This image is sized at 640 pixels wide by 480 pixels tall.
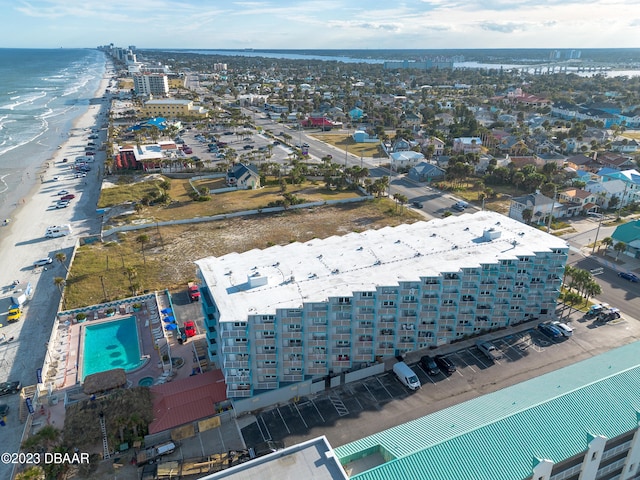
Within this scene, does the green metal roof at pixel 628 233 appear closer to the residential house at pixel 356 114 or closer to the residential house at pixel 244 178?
the residential house at pixel 244 178

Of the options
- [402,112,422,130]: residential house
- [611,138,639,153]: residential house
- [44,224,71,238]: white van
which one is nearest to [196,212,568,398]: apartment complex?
[44,224,71,238]: white van

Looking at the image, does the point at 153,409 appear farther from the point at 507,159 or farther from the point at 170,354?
the point at 507,159

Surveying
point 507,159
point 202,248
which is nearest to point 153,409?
point 202,248

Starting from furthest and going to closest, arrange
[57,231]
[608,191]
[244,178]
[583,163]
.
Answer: [583,163] → [244,178] → [608,191] → [57,231]

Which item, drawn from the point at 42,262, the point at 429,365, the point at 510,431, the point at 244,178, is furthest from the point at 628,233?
the point at 42,262

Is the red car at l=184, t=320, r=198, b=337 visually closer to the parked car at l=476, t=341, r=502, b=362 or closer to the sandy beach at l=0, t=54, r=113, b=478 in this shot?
the sandy beach at l=0, t=54, r=113, b=478

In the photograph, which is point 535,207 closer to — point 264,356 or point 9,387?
point 264,356
